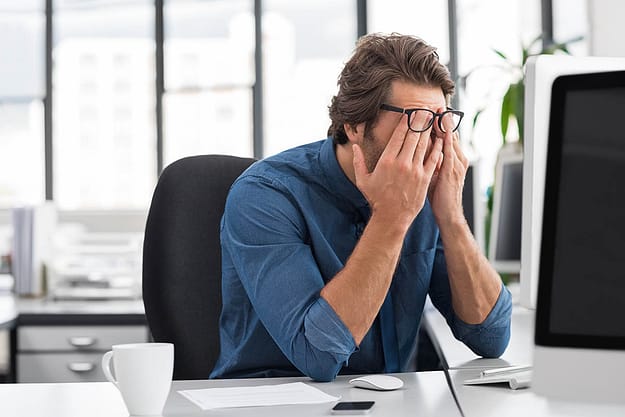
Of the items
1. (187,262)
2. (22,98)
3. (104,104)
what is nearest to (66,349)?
(187,262)

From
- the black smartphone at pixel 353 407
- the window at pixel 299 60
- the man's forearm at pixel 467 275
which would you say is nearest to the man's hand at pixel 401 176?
the man's forearm at pixel 467 275

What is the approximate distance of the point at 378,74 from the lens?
1489 millimetres

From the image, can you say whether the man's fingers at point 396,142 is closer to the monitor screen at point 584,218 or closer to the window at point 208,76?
the monitor screen at point 584,218

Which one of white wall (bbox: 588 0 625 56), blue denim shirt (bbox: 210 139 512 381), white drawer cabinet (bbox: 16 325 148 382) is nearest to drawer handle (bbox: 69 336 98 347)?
white drawer cabinet (bbox: 16 325 148 382)

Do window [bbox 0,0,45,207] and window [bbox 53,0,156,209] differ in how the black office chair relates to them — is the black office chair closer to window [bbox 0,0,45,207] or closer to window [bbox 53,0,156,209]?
window [bbox 53,0,156,209]

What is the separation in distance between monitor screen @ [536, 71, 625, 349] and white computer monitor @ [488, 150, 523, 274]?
5.84 ft

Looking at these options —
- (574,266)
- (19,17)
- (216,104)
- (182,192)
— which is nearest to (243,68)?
(216,104)

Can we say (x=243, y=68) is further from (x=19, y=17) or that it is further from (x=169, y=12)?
(x=19, y=17)

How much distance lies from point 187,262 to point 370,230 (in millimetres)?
440

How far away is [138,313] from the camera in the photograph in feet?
9.49

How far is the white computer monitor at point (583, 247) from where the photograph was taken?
788 mm

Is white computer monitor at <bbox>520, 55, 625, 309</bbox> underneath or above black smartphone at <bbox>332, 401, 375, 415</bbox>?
above

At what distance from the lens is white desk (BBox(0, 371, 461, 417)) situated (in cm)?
109

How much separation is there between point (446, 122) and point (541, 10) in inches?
124
